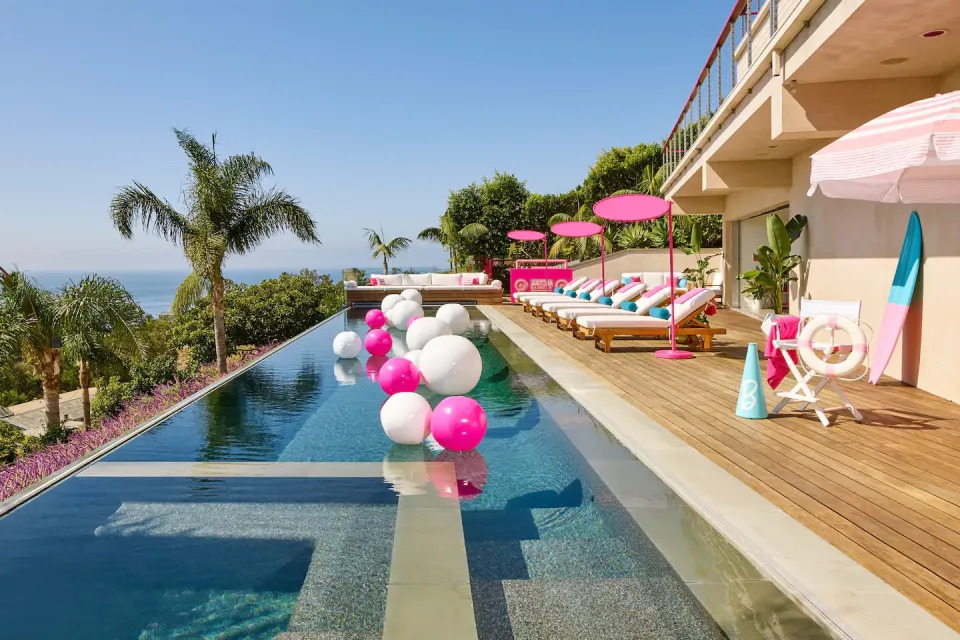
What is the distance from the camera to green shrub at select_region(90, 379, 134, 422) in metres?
18.2

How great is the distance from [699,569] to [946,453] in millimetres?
3002

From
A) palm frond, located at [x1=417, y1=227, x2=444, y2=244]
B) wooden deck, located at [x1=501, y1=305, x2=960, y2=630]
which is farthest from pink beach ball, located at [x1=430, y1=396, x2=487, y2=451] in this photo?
palm frond, located at [x1=417, y1=227, x2=444, y2=244]

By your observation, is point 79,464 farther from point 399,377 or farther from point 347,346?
point 347,346

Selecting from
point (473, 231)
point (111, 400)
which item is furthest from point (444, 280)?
point (111, 400)

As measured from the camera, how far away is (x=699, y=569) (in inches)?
126

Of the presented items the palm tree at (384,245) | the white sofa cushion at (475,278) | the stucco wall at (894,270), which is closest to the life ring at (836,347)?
the stucco wall at (894,270)

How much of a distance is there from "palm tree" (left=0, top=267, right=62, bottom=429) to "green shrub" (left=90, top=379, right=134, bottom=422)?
1.29m

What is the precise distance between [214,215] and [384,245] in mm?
18801

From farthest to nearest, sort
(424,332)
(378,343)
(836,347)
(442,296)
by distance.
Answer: (442,296), (378,343), (424,332), (836,347)

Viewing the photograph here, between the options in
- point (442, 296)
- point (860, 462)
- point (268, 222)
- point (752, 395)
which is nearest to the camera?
point (860, 462)

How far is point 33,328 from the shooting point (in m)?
16.6

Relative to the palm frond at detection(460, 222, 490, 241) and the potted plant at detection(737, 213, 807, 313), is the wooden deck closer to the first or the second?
the potted plant at detection(737, 213, 807, 313)

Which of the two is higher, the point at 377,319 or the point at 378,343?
the point at 377,319

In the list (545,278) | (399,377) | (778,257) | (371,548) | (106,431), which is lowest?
(106,431)
